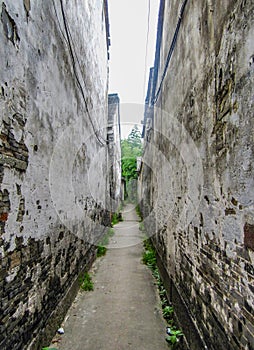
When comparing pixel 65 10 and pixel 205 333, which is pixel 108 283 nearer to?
pixel 205 333

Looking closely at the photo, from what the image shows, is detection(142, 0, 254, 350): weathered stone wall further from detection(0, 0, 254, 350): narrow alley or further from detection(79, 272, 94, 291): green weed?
detection(79, 272, 94, 291): green weed

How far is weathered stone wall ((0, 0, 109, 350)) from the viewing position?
81.0 inches

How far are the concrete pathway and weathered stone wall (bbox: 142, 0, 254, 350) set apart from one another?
1.58 feet

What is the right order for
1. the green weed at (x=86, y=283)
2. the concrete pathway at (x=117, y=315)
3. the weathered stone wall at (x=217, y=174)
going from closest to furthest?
the weathered stone wall at (x=217, y=174) < the concrete pathway at (x=117, y=315) < the green weed at (x=86, y=283)

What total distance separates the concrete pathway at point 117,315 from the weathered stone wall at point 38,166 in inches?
12.6

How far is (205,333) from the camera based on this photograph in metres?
2.23

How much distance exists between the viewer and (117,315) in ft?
12.0

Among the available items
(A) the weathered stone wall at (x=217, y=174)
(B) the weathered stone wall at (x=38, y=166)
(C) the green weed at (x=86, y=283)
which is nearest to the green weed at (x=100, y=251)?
(C) the green weed at (x=86, y=283)

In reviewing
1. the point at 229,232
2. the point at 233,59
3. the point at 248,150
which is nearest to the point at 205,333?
the point at 229,232

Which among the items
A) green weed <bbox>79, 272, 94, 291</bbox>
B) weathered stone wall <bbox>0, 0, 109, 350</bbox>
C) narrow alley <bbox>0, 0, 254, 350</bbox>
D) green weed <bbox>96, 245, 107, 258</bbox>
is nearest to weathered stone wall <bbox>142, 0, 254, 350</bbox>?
narrow alley <bbox>0, 0, 254, 350</bbox>

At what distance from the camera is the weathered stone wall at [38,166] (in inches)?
81.0

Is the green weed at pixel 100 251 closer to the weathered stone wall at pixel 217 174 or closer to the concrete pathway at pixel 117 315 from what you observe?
the concrete pathway at pixel 117 315

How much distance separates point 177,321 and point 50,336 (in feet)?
5.14

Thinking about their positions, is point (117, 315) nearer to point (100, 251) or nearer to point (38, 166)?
point (38, 166)
